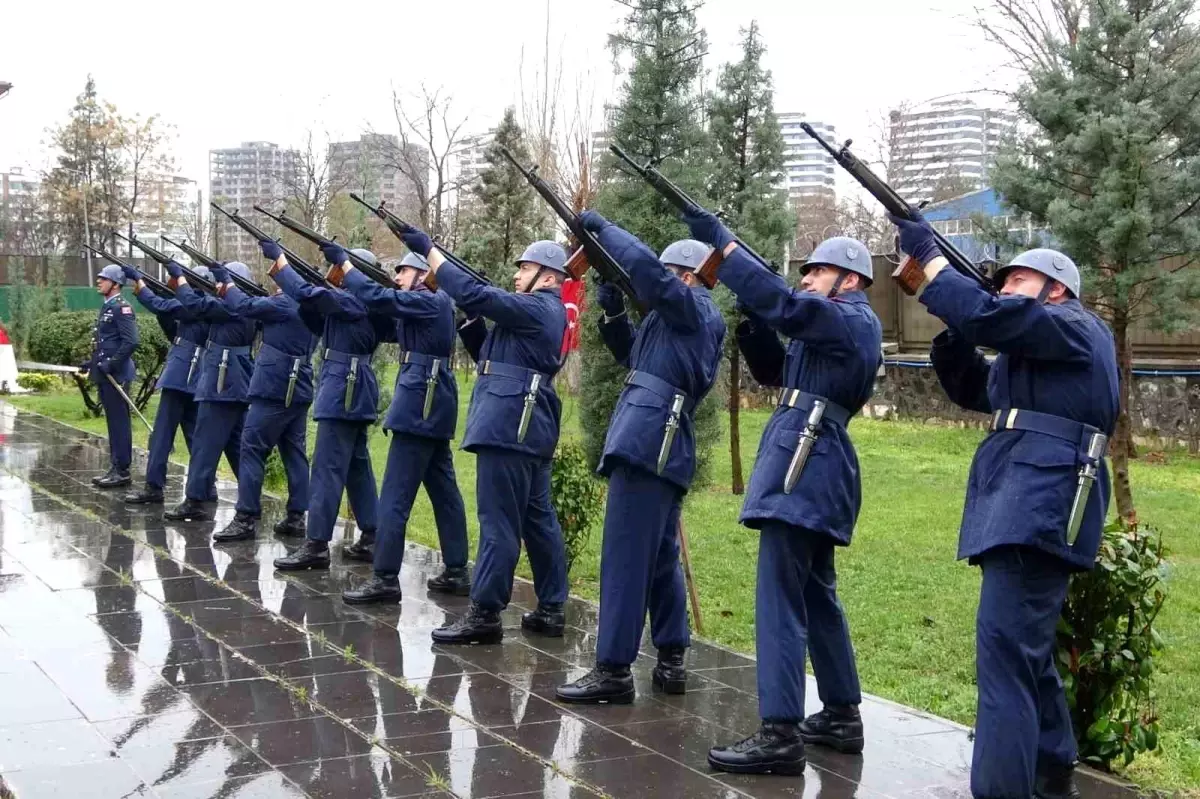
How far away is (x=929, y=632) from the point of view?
25.7 feet

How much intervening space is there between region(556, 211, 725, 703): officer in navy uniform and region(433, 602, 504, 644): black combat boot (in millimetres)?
1100

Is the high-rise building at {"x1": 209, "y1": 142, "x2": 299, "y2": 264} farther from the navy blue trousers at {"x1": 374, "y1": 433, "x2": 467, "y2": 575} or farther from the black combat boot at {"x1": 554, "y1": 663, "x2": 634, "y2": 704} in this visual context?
the black combat boot at {"x1": 554, "y1": 663, "x2": 634, "y2": 704}

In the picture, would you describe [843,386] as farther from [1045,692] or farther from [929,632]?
[929,632]

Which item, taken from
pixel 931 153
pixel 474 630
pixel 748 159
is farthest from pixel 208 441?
pixel 931 153

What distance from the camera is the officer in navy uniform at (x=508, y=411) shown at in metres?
6.95

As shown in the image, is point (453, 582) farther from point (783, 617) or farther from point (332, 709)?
point (783, 617)

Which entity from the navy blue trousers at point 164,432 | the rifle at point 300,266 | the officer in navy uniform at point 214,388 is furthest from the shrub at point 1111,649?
the navy blue trousers at point 164,432

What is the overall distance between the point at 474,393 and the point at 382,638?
4.68 ft

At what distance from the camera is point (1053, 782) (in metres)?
4.80

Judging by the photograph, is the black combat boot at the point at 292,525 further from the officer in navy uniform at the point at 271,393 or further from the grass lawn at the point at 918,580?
the grass lawn at the point at 918,580

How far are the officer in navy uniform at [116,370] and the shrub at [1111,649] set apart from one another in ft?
33.0

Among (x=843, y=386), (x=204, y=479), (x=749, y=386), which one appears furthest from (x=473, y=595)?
(x=749, y=386)

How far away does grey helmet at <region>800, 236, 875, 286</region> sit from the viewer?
5.31 meters

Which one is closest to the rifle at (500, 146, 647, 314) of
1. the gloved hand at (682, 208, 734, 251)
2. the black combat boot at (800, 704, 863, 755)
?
the gloved hand at (682, 208, 734, 251)
